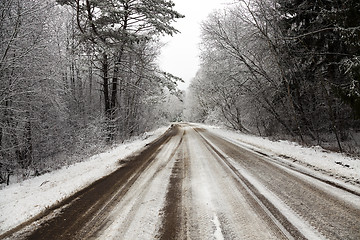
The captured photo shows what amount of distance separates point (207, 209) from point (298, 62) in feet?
35.0

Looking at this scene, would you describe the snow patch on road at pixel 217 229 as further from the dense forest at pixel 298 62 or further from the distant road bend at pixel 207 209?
the dense forest at pixel 298 62

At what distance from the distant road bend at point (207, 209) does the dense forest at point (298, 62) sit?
5414 millimetres

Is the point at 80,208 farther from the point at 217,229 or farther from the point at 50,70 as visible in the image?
the point at 50,70

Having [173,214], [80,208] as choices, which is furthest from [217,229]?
[80,208]

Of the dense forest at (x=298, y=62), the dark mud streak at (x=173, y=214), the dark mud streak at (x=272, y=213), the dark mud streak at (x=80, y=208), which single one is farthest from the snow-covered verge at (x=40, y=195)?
the dense forest at (x=298, y=62)

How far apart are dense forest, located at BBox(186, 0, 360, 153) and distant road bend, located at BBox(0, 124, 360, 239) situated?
5414 millimetres

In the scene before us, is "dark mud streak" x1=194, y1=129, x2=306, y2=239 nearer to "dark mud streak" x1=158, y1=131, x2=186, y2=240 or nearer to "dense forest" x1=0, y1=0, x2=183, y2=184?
"dark mud streak" x1=158, y1=131, x2=186, y2=240

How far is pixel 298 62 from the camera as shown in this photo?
1059cm

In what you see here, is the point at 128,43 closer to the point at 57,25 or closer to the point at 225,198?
the point at 57,25

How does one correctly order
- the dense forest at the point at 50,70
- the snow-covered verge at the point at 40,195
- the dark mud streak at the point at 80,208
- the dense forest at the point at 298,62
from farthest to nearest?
the dense forest at the point at 298,62 → the dense forest at the point at 50,70 → the snow-covered verge at the point at 40,195 → the dark mud streak at the point at 80,208

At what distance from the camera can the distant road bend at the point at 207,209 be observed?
2.53m

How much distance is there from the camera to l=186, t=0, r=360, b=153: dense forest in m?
7.62

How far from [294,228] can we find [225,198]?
121cm

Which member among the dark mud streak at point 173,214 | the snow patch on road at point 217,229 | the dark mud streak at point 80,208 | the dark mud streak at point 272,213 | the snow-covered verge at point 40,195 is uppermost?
the dark mud streak at point 272,213
